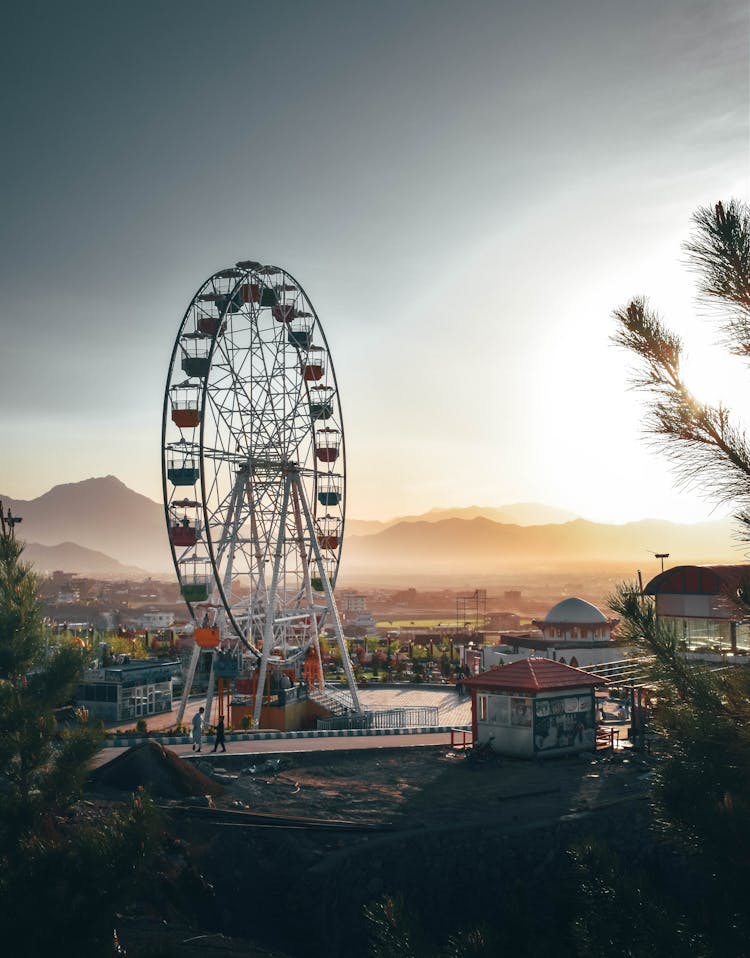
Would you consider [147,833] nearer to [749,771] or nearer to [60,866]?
[60,866]

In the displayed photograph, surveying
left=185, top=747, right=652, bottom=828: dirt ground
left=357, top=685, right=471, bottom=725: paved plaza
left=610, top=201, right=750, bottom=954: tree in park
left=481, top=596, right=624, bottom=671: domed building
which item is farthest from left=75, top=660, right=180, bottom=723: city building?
left=610, top=201, right=750, bottom=954: tree in park

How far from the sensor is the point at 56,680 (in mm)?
11617

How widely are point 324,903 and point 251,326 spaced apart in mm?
28060

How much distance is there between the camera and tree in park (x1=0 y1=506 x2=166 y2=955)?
8.61 metres

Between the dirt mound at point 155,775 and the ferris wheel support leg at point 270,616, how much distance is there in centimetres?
1222

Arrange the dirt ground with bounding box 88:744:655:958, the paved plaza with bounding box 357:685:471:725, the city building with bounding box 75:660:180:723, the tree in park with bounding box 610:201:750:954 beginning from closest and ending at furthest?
the tree in park with bounding box 610:201:750:954, the dirt ground with bounding box 88:744:655:958, the city building with bounding box 75:660:180:723, the paved plaza with bounding box 357:685:471:725

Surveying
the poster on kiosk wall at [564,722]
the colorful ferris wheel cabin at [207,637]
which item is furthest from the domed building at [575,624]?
the colorful ferris wheel cabin at [207,637]

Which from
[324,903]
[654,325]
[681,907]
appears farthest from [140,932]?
[654,325]

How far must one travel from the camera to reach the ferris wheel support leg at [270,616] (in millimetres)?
36188

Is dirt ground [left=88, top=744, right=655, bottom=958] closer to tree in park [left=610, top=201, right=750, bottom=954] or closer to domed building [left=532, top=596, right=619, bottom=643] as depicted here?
tree in park [left=610, top=201, right=750, bottom=954]

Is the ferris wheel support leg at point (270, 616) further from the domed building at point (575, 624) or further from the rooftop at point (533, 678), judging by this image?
the domed building at point (575, 624)

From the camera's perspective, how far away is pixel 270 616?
37.7 meters

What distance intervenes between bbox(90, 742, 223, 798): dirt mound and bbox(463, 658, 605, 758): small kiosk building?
9500mm

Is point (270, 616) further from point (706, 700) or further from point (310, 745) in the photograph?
point (706, 700)
